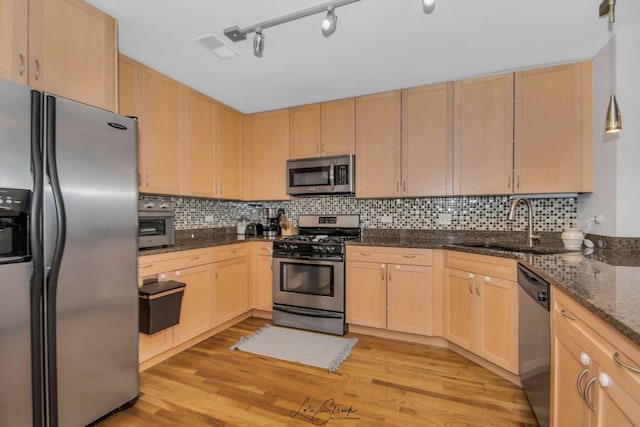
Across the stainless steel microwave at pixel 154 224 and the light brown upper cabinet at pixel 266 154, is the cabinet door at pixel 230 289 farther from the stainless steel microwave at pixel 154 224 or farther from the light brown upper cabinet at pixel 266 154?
the light brown upper cabinet at pixel 266 154

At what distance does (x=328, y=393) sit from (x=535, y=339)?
4.23ft

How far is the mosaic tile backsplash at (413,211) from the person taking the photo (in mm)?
2732

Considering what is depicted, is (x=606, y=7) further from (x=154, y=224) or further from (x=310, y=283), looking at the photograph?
(x=154, y=224)

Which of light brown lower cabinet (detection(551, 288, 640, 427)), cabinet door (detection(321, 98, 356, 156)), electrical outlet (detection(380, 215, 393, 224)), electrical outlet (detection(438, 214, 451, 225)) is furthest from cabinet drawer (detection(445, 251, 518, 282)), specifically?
cabinet door (detection(321, 98, 356, 156))

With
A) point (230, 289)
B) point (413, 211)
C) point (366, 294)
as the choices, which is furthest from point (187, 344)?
point (413, 211)

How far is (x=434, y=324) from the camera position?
2.66 metres

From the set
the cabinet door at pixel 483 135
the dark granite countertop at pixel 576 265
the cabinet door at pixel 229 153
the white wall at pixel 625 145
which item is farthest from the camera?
the cabinet door at pixel 229 153

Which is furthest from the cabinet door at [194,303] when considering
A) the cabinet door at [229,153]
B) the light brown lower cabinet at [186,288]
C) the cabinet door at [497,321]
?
the cabinet door at [497,321]

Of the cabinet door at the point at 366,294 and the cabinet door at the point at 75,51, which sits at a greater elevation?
the cabinet door at the point at 75,51

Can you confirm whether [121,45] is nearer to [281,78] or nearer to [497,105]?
[281,78]

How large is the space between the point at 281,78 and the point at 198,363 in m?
2.57

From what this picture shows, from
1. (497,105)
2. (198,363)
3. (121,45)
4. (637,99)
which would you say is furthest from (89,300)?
(637,99)

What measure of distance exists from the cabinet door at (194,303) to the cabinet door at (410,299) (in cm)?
172

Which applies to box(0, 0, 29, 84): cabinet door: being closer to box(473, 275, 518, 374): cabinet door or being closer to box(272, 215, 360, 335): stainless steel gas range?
box(272, 215, 360, 335): stainless steel gas range
